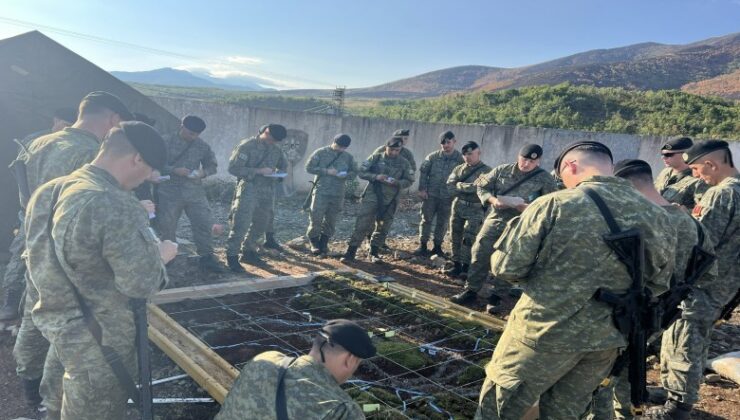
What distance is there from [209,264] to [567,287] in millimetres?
5260

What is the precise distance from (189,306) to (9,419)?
1.89m

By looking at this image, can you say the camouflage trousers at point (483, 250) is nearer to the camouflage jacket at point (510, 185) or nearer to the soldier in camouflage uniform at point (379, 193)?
the camouflage jacket at point (510, 185)

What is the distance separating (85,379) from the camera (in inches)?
93.8

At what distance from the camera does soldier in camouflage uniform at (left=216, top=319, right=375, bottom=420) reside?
179 centimetres

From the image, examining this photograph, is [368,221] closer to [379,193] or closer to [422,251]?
[379,193]

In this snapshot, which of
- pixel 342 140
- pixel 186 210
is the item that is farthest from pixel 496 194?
pixel 186 210

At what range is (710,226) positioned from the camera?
3713 millimetres

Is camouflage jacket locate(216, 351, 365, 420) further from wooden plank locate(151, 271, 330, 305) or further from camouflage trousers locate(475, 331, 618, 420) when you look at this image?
wooden plank locate(151, 271, 330, 305)

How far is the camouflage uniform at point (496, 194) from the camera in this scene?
549 cm

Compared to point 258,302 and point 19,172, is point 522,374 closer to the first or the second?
point 258,302

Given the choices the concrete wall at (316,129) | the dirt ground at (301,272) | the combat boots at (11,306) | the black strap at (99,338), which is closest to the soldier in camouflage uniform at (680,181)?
the dirt ground at (301,272)

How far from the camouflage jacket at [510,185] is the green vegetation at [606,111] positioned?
380 inches

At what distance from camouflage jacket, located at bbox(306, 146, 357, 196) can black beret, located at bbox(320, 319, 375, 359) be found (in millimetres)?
5785

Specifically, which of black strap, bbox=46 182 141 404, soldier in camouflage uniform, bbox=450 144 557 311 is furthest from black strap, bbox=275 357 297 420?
soldier in camouflage uniform, bbox=450 144 557 311
